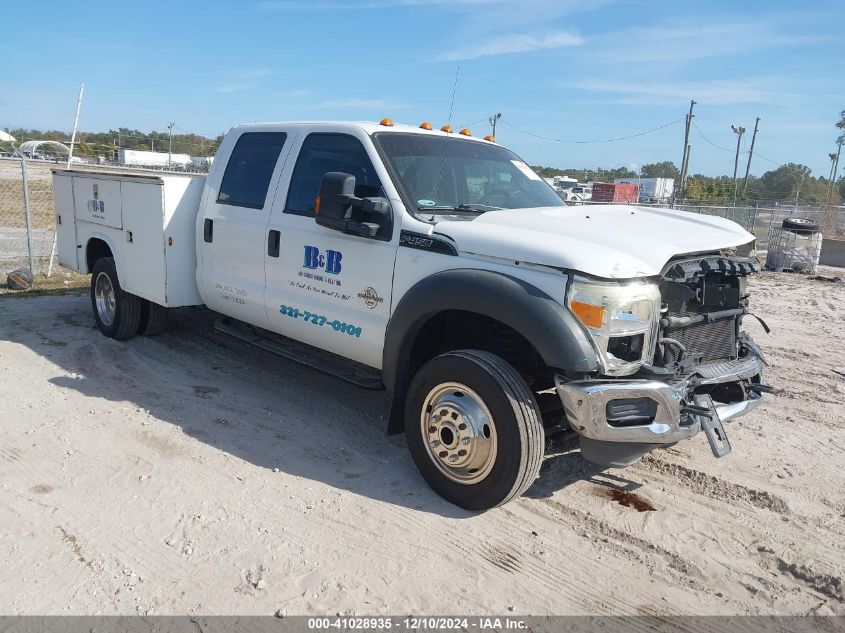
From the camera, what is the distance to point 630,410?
3.32 metres

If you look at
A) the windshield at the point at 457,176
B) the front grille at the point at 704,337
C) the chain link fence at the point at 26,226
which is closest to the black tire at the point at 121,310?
the windshield at the point at 457,176

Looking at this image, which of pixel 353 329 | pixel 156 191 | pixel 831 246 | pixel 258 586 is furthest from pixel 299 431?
pixel 831 246

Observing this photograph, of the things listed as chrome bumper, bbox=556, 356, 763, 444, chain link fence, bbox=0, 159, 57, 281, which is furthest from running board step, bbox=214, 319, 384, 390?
chain link fence, bbox=0, 159, 57, 281

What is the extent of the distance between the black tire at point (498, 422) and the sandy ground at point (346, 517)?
0.15 metres

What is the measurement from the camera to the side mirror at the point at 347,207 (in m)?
3.93

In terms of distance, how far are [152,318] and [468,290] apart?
14.0 ft

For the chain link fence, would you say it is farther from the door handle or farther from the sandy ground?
the door handle

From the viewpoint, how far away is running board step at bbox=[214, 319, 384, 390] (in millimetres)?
4425

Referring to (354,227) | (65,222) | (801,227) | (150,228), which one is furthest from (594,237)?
(801,227)

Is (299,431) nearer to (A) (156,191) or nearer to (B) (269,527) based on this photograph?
(B) (269,527)

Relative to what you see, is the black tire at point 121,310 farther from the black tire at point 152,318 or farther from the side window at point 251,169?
the side window at point 251,169

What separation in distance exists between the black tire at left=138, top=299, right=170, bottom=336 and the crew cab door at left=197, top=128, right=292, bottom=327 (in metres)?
1.23

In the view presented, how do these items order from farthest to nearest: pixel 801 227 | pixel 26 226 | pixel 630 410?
pixel 801 227 → pixel 26 226 → pixel 630 410

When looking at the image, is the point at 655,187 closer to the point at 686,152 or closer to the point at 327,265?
the point at 686,152
